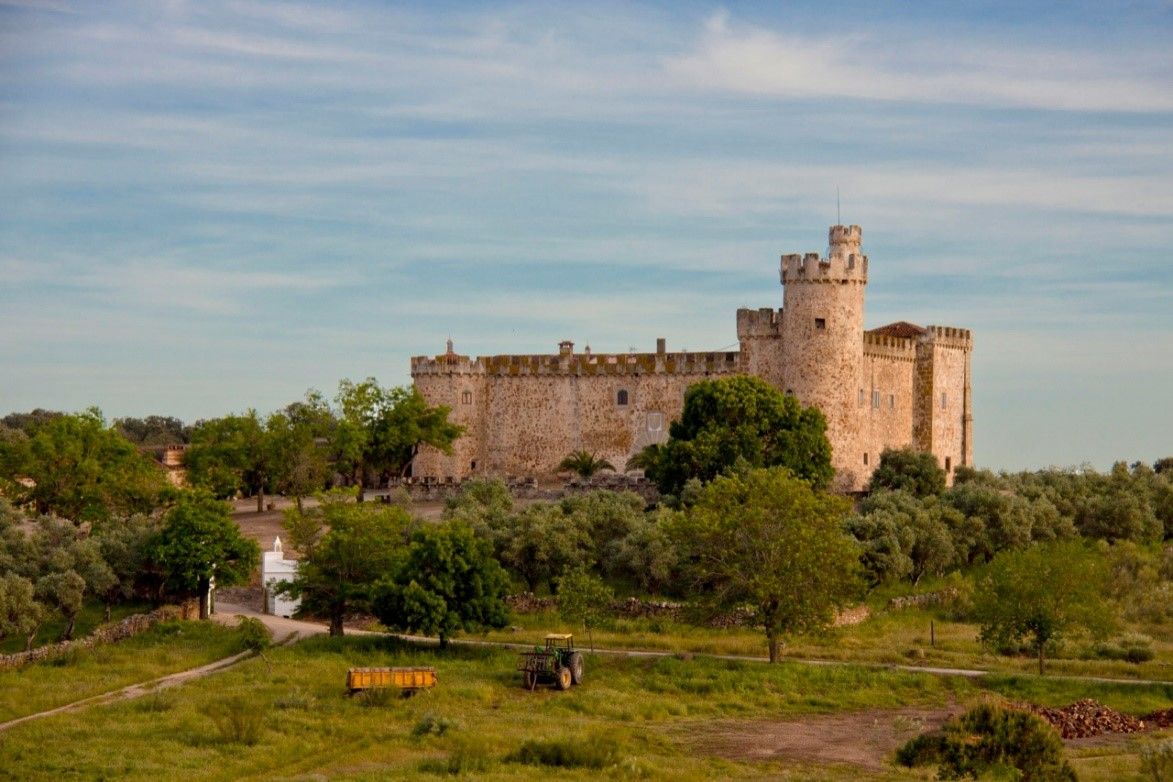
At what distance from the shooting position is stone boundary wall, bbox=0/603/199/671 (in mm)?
45344

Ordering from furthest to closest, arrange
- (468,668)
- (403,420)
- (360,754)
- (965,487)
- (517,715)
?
1. (403,420)
2. (965,487)
3. (468,668)
4. (517,715)
5. (360,754)

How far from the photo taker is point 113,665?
45031 millimetres

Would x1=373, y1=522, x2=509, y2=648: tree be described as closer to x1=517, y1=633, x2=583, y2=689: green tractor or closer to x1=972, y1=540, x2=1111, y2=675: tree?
x1=517, y1=633, x2=583, y2=689: green tractor

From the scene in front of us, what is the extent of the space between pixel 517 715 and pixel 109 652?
12.3 meters

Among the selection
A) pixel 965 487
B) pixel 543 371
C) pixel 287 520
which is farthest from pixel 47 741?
pixel 543 371

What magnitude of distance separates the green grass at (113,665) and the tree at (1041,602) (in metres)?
19.5

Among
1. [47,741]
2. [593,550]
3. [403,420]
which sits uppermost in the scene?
[403,420]

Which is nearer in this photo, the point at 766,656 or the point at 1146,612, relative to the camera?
the point at 766,656

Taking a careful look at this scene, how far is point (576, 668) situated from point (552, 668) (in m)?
0.89

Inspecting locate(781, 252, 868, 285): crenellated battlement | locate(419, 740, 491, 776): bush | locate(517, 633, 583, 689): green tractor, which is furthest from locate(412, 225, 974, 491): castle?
locate(419, 740, 491, 776): bush

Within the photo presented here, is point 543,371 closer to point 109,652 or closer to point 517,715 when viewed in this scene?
point 109,652

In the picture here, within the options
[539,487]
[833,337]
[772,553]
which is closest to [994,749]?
[772,553]

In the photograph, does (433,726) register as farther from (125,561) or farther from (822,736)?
(125,561)

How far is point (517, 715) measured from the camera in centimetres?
4019
